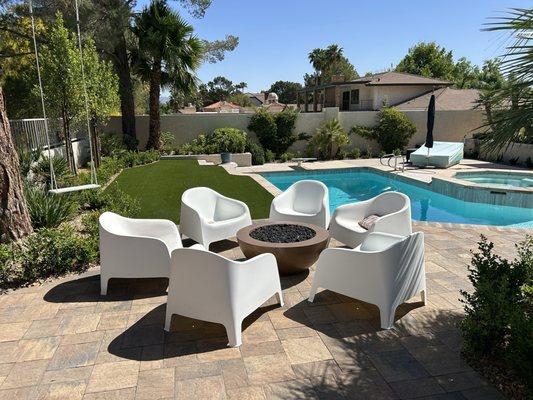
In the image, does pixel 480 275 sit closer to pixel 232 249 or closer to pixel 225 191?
pixel 232 249

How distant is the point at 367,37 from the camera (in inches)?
878

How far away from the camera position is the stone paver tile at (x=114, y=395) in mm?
2867

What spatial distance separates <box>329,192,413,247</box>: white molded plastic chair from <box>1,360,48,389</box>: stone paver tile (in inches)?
153

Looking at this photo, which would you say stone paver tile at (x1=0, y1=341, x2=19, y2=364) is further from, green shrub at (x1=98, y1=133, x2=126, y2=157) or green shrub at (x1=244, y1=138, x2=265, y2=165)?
green shrub at (x1=244, y1=138, x2=265, y2=165)

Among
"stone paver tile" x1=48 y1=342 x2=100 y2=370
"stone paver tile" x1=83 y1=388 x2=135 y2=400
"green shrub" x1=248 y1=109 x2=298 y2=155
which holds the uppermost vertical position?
"green shrub" x1=248 y1=109 x2=298 y2=155

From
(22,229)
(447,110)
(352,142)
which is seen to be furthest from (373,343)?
(447,110)

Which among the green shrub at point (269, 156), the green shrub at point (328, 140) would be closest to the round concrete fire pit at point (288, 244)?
the green shrub at point (269, 156)

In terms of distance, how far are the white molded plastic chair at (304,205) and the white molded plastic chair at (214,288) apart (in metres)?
2.77

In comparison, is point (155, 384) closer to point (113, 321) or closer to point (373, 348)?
point (113, 321)

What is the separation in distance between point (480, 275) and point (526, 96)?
5.16 ft

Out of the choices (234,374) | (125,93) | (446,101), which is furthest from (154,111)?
(446,101)

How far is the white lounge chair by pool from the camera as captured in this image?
15805 millimetres

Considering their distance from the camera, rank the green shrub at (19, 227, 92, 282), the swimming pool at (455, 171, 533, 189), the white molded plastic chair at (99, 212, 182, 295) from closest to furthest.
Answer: the white molded plastic chair at (99, 212, 182, 295) < the green shrub at (19, 227, 92, 282) < the swimming pool at (455, 171, 533, 189)

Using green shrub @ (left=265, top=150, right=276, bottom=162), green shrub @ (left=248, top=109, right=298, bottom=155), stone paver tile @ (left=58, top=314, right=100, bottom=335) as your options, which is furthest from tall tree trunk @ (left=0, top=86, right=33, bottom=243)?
green shrub @ (left=248, top=109, right=298, bottom=155)
